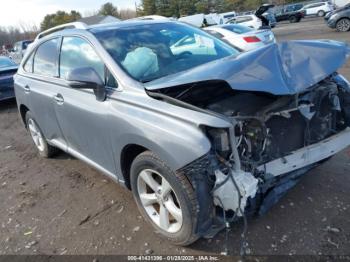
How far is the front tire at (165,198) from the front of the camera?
2.36 m

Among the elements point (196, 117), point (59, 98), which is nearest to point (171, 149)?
point (196, 117)

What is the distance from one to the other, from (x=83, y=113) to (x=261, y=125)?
5.73 ft

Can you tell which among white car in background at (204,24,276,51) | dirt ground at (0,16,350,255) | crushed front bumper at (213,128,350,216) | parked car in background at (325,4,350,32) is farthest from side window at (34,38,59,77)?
parked car in background at (325,4,350,32)

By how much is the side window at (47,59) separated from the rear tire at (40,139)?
794 mm

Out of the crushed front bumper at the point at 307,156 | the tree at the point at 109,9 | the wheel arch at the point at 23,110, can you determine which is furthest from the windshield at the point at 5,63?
the tree at the point at 109,9

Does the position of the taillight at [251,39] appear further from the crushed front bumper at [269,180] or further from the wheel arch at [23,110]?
the crushed front bumper at [269,180]

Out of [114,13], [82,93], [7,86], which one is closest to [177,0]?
[114,13]

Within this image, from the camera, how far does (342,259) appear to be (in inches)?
96.1

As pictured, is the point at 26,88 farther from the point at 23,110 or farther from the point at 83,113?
the point at 83,113

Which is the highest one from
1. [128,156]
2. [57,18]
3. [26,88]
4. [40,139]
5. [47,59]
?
[57,18]

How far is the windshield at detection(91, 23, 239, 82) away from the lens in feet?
10.0

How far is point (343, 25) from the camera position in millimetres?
15906

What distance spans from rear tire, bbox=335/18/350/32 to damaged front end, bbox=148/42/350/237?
49.4ft

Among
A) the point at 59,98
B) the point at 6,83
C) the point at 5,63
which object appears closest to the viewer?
the point at 59,98
